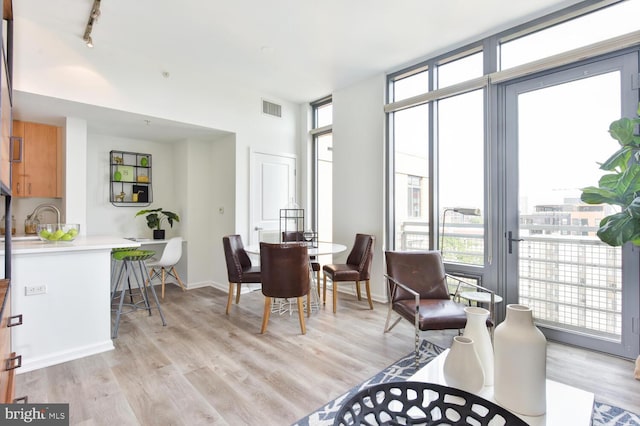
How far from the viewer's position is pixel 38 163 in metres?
4.03

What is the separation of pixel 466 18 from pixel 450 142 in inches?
48.5

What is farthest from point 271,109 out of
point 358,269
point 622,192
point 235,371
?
point 622,192

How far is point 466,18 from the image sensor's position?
119 inches

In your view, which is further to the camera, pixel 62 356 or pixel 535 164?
pixel 535 164

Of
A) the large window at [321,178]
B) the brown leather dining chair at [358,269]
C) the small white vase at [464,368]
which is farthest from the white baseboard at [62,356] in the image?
the large window at [321,178]

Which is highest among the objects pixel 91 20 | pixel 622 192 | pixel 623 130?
pixel 91 20

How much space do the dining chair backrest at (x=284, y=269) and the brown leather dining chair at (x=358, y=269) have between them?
74cm

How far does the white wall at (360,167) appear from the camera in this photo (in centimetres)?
423

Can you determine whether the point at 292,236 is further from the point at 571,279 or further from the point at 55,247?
the point at 571,279

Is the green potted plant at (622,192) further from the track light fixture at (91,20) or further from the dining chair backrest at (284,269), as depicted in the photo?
the track light fixture at (91,20)

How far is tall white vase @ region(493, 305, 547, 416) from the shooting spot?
1.24 meters

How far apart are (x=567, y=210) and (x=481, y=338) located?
2.13 metres

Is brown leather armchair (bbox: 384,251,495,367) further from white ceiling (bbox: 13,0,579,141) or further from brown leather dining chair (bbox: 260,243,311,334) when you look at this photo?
white ceiling (bbox: 13,0,579,141)

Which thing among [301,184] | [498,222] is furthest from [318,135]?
[498,222]
